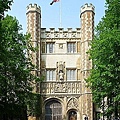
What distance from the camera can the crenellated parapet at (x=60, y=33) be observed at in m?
39.2

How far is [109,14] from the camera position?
21062mm

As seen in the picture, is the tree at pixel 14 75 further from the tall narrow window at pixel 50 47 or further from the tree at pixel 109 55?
the tall narrow window at pixel 50 47

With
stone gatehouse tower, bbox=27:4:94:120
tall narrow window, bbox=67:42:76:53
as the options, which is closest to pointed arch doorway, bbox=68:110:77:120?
stone gatehouse tower, bbox=27:4:94:120

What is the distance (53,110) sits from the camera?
3753 cm

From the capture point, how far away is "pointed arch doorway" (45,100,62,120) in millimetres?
37375

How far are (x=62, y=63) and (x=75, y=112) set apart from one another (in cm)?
556

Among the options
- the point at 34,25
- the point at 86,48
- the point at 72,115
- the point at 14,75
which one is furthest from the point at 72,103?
the point at 14,75

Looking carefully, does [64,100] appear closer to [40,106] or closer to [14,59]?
[40,106]

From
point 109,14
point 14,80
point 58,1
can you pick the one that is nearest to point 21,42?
point 14,80

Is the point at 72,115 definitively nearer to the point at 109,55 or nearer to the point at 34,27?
the point at 34,27

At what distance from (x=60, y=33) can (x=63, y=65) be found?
3.70 m

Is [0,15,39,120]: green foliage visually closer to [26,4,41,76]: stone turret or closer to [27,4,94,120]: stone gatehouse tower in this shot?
[27,4,94,120]: stone gatehouse tower

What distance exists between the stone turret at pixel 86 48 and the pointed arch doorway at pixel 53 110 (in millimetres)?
2637

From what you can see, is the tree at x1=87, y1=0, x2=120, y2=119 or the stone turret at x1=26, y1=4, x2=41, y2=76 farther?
the stone turret at x1=26, y1=4, x2=41, y2=76
